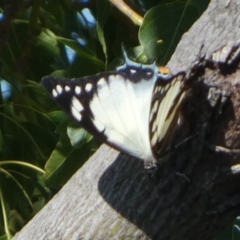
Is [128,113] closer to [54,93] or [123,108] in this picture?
[123,108]

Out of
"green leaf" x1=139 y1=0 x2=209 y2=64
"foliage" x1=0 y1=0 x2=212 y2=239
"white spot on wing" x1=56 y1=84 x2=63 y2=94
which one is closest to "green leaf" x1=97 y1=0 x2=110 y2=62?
"foliage" x1=0 y1=0 x2=212 y2=239

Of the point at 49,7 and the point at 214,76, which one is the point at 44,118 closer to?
the point at 49,7

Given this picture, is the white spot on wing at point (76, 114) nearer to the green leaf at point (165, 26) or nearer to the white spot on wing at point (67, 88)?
the white spot on wing at point (67, 88)

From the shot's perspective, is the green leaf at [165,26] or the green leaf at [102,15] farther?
the green leaf at [102,15]

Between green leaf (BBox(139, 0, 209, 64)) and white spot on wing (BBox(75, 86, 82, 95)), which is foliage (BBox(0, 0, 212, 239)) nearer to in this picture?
green leaf (BBox(139, 0, 209, 64))

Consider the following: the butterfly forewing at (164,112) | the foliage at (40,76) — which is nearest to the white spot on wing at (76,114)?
the butterfly forewing at (164,112)

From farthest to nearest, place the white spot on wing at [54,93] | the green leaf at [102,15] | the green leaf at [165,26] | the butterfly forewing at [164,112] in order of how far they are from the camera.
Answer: the green leaf at [102,15], the green leaf at [165,26], the white spot on wing at [54,93], the butterfly forewing at [164,112]

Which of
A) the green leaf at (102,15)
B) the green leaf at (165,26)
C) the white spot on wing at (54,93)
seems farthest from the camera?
the green leaf at (102,15)
